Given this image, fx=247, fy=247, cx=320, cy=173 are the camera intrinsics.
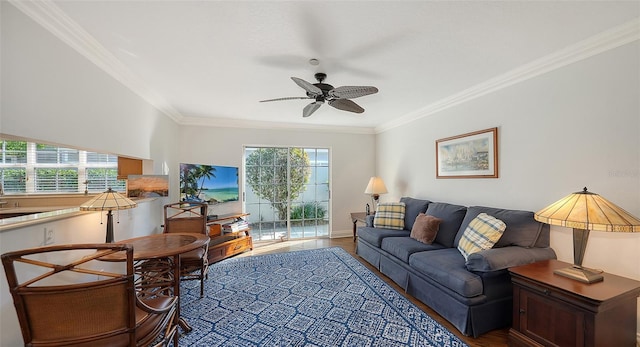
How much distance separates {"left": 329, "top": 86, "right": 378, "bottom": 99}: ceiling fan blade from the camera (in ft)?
7.35

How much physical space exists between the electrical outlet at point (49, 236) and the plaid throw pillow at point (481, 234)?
3326 millimetres

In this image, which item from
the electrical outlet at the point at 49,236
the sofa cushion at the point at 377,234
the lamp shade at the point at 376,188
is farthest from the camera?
the lamp shade at the point at 376,188

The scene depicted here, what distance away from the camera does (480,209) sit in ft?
9.32

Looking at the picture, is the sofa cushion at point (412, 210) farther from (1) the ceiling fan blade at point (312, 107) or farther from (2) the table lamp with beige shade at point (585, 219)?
(1) the ceiling fan blade at point (312, 107)

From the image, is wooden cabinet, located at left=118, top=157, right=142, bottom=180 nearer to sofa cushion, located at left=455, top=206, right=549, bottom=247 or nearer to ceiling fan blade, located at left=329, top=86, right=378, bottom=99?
ceiling fan blade, located at left=329, top=86, right=378, bottom=99

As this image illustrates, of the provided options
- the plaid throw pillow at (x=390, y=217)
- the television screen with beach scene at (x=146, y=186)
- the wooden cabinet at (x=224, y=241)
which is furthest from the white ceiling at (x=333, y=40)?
the wooden cabinet at (x=224, y=241)

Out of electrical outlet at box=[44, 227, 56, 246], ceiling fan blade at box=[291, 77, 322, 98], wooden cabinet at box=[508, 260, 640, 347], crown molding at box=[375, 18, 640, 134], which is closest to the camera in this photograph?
wooden cabinet at box=[508, 260, 640, 347]

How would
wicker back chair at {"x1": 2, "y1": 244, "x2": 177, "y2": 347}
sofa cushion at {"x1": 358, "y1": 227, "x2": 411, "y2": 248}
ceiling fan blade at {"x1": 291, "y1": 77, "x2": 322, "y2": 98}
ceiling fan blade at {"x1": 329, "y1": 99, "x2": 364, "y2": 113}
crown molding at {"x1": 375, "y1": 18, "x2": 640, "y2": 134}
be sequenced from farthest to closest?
sofa cushion at {"x1": 358, "y1": 227, "x2": 411, "y2": 248}, ceiling fan blade at {"x1": 329, "y1": 99, "x2": 364, "y2": 113}, ceiling fan blade at {"x1": 291, "y1": 77, "x2": 322, "y2": 98}, crown molding at {"x1": 375, "y1": 18, "x2": 640, "y2": 134}, wicker back chair at {"x1": 2, "y1": 244, "x2": 177, "y2": 347}

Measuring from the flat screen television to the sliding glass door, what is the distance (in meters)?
0.39

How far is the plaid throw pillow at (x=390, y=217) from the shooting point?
378cm

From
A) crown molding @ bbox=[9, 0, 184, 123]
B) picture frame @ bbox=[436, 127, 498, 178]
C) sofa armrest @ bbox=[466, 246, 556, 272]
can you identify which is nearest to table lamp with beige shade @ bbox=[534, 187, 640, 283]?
sofa armrest @ bbox=[466, 246, 556, 272]

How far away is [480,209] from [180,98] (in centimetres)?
407

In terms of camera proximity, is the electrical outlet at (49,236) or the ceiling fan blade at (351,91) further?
the ceiling fan blade at (351,91)

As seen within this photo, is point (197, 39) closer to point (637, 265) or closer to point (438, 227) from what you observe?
point (438, 227)
